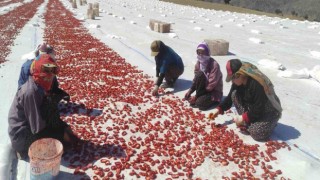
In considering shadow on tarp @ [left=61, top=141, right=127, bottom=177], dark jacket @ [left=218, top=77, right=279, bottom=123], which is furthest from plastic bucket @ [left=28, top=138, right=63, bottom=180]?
dark jacket @ [left=218, top=77, right=279, bottom=123]

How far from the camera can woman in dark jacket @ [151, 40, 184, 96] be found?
724 cm

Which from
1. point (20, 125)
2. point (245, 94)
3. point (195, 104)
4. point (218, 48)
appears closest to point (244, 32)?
point (218, 48)

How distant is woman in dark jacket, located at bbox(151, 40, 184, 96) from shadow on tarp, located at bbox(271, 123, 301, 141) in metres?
2.67

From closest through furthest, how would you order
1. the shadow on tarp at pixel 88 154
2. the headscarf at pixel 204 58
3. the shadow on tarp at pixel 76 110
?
the shadow on tarp at pixel 88 154 → the shadow on tarp at pixel 76 110 → the headscarf at pixel 204 58

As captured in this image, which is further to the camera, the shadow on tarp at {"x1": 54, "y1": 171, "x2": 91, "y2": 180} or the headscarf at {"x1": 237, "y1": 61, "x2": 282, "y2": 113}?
the headscarf at {"x1": 237, "y1": 61, "x2": 282, "y2": 113}

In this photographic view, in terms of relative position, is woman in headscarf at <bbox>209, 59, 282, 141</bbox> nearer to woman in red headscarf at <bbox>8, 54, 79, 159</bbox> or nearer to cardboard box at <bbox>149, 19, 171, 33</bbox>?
woman in red headscarf at <bbox>8, 54, 79, 159</bbox>

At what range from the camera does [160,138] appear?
18.3ft

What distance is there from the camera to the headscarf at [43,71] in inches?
169

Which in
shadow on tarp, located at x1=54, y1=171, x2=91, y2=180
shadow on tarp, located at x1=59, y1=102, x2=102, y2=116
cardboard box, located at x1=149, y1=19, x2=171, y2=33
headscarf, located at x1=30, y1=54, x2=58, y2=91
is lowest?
shadow on tarp, located at x1=54, y1=171, x2=91, y2=180

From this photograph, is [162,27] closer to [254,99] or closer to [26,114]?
[254,99]

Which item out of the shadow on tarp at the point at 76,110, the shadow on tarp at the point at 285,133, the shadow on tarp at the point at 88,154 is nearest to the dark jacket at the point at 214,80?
the shadow on tarp at the point at 285,133

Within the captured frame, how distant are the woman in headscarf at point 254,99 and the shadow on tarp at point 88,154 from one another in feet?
6.75

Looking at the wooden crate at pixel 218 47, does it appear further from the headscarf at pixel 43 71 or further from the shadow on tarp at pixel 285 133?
the headscarf at pixel 43 71

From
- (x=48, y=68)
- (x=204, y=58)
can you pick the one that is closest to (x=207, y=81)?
(x=204, y=58)
